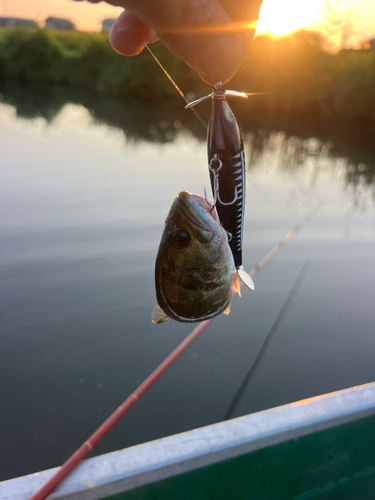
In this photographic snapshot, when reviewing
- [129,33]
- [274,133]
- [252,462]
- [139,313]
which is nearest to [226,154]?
[129,33]

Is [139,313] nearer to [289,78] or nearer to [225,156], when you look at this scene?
[225,156]

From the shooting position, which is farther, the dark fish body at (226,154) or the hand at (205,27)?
the dark fish body at (226,154)

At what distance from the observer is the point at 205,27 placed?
950 millimetres

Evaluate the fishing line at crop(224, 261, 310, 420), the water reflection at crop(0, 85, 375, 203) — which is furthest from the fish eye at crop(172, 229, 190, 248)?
the water reflection at crop(0, 85, 375, 203)

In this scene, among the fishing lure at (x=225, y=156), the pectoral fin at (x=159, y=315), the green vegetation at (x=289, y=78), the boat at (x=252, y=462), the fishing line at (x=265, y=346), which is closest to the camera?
the fishing lure at (x=225, y=156)

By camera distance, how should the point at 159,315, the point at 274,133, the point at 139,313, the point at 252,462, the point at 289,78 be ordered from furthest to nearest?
the point at 289,78, the point at 274,133, the point at 139,313, the point at 252,462, the point at 159,315

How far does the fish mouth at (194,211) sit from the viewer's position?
120 centimetres

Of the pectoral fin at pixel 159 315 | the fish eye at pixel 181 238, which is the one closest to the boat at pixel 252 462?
the pectoral fin at pixel 159 315

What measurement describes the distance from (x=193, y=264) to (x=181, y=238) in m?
0.09

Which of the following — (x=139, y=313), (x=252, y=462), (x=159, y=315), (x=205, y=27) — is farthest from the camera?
(x=139, y=313)

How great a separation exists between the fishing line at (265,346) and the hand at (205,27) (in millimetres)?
3708

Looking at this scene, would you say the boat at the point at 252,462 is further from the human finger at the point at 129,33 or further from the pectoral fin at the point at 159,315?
the human finger at the point at 129,33

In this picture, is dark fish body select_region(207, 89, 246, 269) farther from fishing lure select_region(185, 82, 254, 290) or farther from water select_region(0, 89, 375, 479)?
water select_region(0, 89, 375, 479)

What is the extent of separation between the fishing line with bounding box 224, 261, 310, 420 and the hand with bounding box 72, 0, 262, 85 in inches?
146
